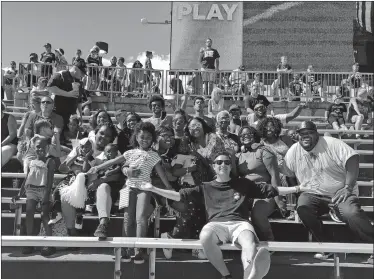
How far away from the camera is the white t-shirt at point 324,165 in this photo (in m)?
4.59

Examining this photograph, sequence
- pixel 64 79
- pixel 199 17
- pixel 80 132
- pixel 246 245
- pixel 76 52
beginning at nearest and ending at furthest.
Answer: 1. pixel 246 245
2. pixel 80 132
3. pixel 64 79
4. pixel 76 52
5. pixel 199 17

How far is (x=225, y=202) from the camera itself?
4316 millimetres

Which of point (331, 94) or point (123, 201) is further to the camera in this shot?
point (331, 94)

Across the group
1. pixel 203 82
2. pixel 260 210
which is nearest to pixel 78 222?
pixel 260 210

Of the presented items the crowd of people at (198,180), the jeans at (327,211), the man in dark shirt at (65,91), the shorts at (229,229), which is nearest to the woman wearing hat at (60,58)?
the man in dark shirt at (65,91)

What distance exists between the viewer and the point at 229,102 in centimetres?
1079

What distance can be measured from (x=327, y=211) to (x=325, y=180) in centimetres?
31

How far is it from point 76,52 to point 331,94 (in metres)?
6.53

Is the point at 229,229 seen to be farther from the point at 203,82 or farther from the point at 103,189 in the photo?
the point at 203,82

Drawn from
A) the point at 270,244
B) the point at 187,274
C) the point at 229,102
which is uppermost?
the point at 229,102

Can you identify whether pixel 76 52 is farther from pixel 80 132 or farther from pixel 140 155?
pixel 140 155

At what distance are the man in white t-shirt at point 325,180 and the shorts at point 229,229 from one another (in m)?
0.64

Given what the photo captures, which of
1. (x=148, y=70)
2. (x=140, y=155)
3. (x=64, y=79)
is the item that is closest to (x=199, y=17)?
(x=148, y=70)

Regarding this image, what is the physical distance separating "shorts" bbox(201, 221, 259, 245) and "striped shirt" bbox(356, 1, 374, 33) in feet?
51.8
